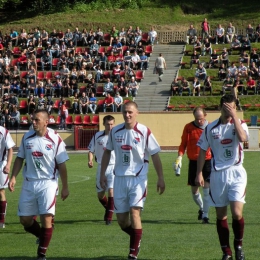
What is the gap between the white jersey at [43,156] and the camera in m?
10.5

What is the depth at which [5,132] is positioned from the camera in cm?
1338

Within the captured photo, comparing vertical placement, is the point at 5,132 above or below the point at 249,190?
above

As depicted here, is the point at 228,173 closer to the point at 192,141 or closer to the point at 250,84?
the point at 192,141

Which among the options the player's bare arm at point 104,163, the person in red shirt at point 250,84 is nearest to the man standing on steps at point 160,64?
the person in red shirt at point 250,84

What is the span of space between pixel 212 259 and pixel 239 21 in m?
50.2

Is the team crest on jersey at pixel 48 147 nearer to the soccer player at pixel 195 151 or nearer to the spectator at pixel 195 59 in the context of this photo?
the soccer player at pixel 195 151

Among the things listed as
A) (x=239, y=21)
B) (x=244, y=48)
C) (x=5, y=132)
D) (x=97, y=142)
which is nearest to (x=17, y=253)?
(x=5, y=132)

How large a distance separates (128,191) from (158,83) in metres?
39.3

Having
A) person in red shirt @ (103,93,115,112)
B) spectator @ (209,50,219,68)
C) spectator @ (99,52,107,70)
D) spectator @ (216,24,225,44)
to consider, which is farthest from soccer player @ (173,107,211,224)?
spectator @ (216,24,225,44)

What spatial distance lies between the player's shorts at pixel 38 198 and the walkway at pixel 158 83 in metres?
35.2

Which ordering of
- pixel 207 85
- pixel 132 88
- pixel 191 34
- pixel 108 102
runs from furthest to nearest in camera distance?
pixel 191 34 → pixel 132 88 → pixel 207 85 → pixel 108 102

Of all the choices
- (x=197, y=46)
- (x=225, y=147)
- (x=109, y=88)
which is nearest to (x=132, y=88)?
(x=109, y=88)

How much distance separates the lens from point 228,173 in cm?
1010

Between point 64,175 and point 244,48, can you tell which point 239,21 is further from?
point 64,175
